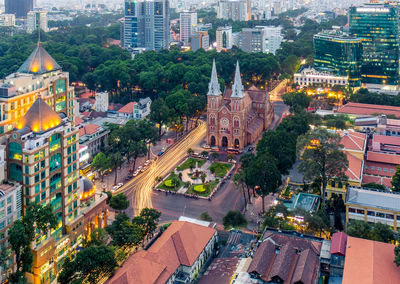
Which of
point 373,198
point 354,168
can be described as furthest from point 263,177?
point 354,168

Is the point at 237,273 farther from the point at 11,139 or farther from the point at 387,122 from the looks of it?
the point at 387,122

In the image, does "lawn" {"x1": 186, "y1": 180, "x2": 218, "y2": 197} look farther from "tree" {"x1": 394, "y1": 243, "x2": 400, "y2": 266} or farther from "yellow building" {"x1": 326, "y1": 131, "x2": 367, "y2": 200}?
"tree" {"x1": 394, "y1": 243, "x2": 400, "y2": 266}

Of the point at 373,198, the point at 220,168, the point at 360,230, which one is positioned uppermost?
the point at 373,198

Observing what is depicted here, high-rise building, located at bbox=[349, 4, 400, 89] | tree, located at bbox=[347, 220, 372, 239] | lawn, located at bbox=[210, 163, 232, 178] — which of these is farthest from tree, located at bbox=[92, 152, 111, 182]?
high-rise building, located at bbox=[349, 4, 400, 89]

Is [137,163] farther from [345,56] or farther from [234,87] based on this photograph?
[345,56]

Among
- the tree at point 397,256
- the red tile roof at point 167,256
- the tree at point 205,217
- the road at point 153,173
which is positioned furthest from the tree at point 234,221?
the tree at point 397,256

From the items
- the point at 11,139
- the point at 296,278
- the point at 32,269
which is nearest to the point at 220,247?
the point at 296,278

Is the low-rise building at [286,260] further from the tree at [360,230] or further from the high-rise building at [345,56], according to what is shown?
the high-rise building at [345,56]
